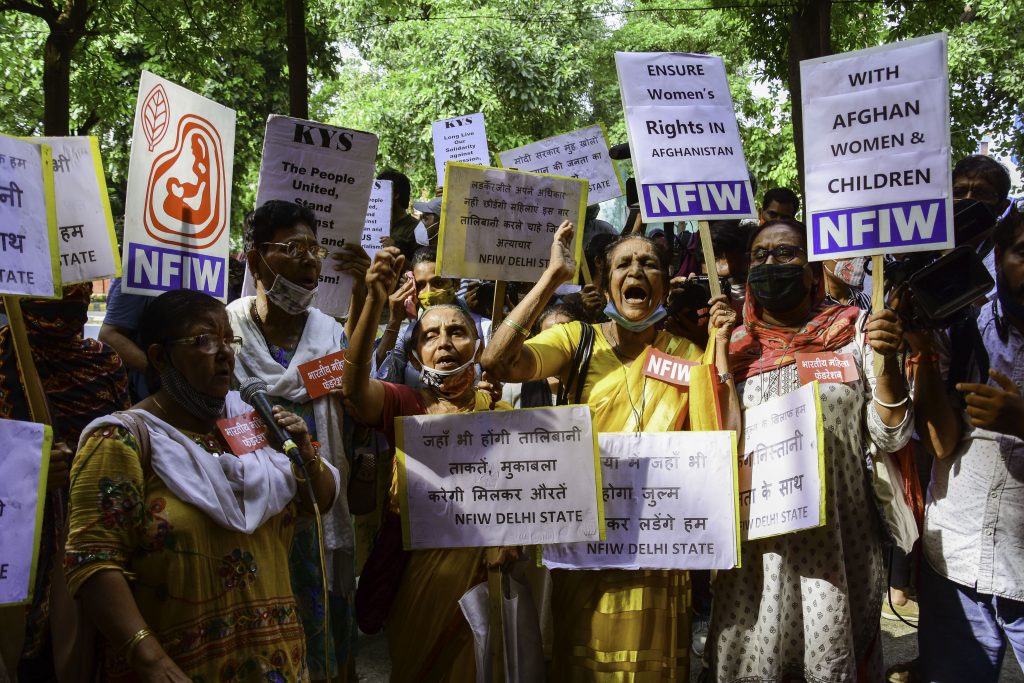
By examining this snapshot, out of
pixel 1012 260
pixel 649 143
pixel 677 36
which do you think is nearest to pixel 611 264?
pixel 649 143

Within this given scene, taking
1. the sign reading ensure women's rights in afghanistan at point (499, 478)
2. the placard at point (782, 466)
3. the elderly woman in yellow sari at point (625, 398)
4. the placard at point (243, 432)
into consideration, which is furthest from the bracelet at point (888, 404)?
the placard at point (243, 432)

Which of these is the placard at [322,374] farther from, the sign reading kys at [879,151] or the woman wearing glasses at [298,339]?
the sign reading kys at [879,151]

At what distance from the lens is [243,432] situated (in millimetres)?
3369

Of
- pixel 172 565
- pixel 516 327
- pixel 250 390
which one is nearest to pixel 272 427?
pixel 250 390

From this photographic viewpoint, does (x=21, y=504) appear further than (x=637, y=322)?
No

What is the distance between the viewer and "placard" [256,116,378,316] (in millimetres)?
4883

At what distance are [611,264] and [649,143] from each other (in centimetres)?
64

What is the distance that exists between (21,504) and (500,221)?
2.29 meters

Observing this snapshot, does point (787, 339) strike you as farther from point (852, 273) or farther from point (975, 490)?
point (852, 273)

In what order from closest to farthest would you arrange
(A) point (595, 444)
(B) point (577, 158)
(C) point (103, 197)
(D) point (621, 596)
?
(A) point (595, 444) → (D) point (621, 596) → (C) point (103, 197) → (B) point (577, 158)

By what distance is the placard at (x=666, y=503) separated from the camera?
3.96 metres

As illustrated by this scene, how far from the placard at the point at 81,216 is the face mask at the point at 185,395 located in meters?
1.03

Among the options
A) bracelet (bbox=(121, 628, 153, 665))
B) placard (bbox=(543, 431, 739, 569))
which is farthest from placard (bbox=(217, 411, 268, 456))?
placard (bbox=(543, 431, 739, 569))

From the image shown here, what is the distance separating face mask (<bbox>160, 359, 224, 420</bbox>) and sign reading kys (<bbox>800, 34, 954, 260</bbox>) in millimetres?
2241
